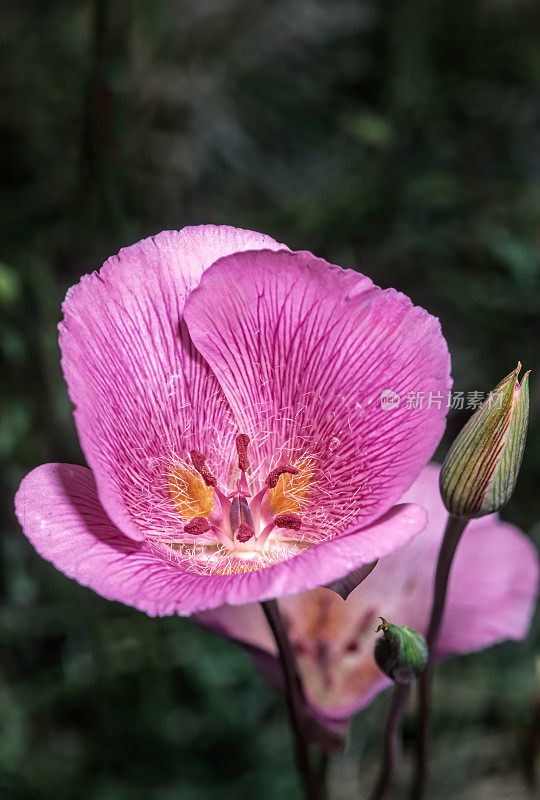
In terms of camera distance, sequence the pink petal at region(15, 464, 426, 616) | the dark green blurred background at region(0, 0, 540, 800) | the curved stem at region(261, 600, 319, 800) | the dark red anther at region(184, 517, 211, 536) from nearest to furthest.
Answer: the pink petal at region(15, 464, 426, 616), the curved stem at region(261, 600, 319, 800), the dark red anther at region(184, 517, 211, 536), the dark green blurred background at region(0, 0, 540, 800)

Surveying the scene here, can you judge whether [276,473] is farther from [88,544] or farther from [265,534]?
[88,544]

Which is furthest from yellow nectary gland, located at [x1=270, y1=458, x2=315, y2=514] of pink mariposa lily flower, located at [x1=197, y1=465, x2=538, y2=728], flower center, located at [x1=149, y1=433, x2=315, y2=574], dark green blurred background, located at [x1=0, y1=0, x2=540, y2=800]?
dark green blurred background, located at [x1=0, y1=0, x2=540, y2=800]

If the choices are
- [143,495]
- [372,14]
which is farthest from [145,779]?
[372,14]

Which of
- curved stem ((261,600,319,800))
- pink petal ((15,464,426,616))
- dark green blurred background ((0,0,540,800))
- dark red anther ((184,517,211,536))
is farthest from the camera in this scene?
dark green blurred background ((0,0,540,800))

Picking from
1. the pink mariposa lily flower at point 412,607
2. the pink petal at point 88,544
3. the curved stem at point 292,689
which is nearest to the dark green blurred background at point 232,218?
the pink mariposa lily flower at point 412,607

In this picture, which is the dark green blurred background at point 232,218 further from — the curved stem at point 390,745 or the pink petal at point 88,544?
the pink petal at point 88,544

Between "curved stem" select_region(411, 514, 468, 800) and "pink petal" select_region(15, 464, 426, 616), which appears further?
"curved stem" select_region(411, 514, 468, 800)

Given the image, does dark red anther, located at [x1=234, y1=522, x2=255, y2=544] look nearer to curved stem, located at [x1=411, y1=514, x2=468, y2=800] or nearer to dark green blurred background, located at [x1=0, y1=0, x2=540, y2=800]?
curved stem, located at [x1=411, y1=514, x2=468, y2=800]

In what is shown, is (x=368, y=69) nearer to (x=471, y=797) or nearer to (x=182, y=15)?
(x=182, y=15)
